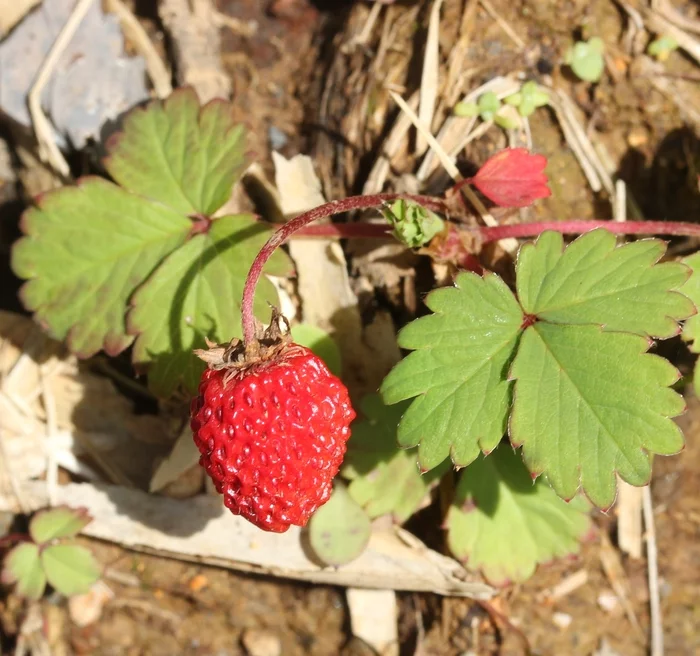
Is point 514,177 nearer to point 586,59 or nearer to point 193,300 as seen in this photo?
point 586,59

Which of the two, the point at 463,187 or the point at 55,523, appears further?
the point at 55,523

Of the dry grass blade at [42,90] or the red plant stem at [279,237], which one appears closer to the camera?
the red plant stem at [279,237]

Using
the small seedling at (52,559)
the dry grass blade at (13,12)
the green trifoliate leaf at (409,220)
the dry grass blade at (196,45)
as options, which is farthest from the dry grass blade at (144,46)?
the small seedling at (52,559)

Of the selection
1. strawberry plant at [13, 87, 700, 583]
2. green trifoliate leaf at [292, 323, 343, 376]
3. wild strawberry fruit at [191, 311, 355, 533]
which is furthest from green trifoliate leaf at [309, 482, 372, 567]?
wild strawberry fruit at [191, 311, 355, 533]

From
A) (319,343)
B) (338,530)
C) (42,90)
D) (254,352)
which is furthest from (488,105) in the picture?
(42,90)

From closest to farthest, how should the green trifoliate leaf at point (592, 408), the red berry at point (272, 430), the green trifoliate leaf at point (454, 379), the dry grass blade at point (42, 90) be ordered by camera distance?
the red berry at point (272, 430), the green trifoliate leaf at point (592, 408), the green trifoliate leaf at point (454, 379), the dry grass blade at point (42, 90)

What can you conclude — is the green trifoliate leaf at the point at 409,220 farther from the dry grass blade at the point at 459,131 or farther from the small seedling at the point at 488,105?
the small seedling at the point at 488,105

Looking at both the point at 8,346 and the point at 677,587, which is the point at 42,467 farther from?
the point at 677,587
